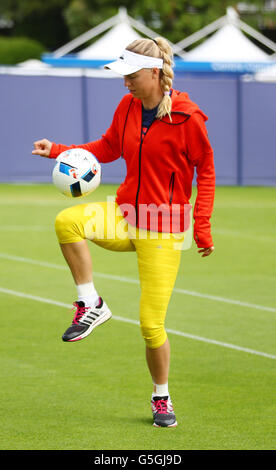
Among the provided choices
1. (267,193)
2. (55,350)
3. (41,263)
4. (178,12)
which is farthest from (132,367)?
(178,12)

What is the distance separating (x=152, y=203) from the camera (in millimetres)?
6461

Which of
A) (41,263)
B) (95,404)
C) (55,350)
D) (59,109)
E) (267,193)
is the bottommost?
(95,404)

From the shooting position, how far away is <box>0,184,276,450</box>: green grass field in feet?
21.3

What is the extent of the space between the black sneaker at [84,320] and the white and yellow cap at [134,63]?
1659 mm

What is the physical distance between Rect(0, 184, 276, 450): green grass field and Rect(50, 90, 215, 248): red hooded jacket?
1.37m

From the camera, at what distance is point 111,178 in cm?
2494

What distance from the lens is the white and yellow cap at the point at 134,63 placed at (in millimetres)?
6320

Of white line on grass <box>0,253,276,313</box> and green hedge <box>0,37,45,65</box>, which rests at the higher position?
green hedge <box>0,37,45,65</box>

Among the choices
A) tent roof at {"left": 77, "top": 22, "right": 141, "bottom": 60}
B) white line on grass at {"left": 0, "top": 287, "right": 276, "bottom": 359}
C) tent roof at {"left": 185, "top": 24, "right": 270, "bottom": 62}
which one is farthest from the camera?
tent roof at {"left": 77, "top": 22, "right": 141, "bottom": 60}

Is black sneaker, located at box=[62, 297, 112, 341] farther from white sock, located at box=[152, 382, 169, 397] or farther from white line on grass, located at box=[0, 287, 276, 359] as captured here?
white line on grass, located at box=[0, 287, 276, 359]

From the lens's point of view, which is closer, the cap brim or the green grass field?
the cap brim

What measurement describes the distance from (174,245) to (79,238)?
→ 0.67 metres

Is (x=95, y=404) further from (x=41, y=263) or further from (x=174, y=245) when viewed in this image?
(x=41, y=263)

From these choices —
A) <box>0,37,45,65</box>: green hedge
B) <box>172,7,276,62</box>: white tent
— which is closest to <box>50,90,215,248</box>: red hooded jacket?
<box>172,7,276,62</box>: white tent
